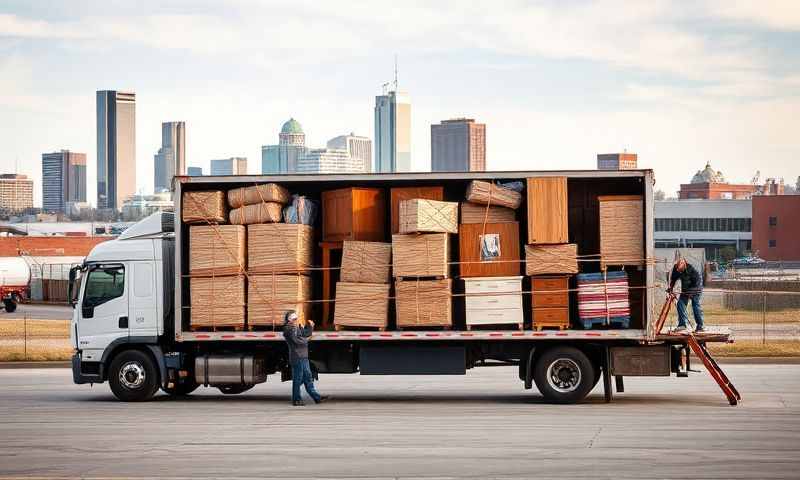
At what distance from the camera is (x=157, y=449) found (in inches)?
621

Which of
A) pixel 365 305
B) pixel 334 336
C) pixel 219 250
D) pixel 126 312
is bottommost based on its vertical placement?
pixel 334 336

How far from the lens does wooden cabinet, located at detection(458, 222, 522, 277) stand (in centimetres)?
2086

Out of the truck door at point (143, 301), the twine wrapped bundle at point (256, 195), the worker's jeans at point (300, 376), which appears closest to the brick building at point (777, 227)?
the twine wrapped bundle at point (256, 195)

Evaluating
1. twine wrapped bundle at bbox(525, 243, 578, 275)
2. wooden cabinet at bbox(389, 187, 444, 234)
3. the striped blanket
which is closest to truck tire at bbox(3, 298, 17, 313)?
wooden cabinet at bbox(389, 187, 444, 234)

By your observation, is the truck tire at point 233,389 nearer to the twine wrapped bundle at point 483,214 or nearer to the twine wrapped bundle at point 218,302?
the twine wrapped bundle at point 218,302

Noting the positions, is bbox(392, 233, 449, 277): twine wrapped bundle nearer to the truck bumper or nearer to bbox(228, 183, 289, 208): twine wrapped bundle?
bbox(228, 183, 289, 208): twine wrapped bundle

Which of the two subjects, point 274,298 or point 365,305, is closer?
point 365,305

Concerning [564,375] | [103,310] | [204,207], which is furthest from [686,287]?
[103,310]

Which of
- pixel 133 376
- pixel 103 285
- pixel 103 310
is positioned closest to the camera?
pixel 133 376

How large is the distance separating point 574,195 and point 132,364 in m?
8.63

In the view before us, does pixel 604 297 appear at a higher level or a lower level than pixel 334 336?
higher

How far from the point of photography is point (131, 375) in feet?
72.4

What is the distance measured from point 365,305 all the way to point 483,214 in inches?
102

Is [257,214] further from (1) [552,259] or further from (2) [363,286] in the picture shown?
(1) [552,259]
